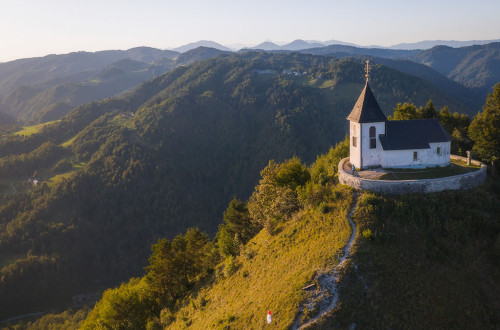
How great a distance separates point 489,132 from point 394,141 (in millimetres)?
13648

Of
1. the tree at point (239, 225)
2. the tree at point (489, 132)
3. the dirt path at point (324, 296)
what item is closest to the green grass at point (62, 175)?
the tree at point (239, 225)

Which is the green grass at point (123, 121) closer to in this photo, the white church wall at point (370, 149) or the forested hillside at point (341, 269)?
the forested hillside at point (341, 269)

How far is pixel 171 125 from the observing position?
177 meters

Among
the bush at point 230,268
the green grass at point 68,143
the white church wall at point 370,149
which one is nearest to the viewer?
the bush at point 230,268

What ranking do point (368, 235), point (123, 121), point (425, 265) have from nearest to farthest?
1. point (425, 265)
2. point (368, 235)
3. point (123, 121)

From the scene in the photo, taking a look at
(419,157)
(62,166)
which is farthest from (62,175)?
(419,157)

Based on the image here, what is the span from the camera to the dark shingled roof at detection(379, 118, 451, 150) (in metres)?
38.0

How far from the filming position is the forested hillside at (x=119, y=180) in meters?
109

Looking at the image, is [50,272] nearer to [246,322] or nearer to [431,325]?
[246,322]

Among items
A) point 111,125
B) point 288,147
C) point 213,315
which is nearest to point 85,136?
point 111,125

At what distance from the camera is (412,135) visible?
38.6 meters

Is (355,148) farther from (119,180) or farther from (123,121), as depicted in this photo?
(123,121)

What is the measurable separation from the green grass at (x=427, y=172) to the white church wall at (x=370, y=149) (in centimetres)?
214

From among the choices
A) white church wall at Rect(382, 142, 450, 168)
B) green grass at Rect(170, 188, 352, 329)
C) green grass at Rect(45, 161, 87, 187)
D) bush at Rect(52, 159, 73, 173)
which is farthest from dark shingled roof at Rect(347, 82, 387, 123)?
bush at Rect(52, 159, 73, 173)
